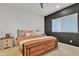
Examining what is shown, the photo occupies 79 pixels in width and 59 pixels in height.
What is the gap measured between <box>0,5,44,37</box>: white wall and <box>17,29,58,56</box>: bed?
0.27 metres

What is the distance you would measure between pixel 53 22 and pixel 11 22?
1253mm

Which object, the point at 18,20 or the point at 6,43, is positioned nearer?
the point at 18,20

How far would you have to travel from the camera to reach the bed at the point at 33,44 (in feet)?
6.55

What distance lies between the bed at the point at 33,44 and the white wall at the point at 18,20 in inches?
10.7

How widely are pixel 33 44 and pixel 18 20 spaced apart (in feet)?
2.51

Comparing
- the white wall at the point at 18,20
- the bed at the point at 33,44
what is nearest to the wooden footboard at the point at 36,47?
the bed at the point at 33,44

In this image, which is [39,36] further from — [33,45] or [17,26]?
[17,26]

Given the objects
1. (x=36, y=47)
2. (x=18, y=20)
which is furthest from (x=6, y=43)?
(x=36, y=47)

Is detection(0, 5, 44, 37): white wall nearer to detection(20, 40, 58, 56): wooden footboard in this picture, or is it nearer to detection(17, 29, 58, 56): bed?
detection(17, 29, 58, 56): bed

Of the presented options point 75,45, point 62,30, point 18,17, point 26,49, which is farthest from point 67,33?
point 18,17

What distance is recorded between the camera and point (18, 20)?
7.06 feet

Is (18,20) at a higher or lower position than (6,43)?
higher

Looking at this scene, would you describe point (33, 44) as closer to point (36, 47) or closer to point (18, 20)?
point (36, 47)

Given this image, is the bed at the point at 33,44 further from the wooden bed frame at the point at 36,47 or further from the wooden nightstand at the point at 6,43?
the wooden nightstand at the point at 6,43
